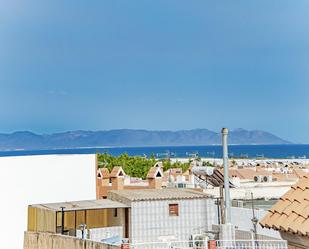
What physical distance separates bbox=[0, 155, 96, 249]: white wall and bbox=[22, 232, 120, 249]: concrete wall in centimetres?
84

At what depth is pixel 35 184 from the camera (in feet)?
81.1

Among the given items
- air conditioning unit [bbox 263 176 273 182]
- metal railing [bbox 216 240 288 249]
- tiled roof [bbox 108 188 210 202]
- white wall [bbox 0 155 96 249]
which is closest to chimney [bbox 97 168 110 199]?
white wall [bbox 0 155 96 249]

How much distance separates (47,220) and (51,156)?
4690 millimetres

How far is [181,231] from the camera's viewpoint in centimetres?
2342

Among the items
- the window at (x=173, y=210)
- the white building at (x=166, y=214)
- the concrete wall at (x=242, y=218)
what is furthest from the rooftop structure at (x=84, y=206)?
the concrete wall at (x=242, y=218)

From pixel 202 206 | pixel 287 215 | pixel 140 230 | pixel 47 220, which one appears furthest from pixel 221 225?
pixel 287 215

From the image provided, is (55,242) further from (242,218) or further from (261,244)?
(242,218)

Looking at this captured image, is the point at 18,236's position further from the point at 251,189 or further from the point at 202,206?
the point at 251,189

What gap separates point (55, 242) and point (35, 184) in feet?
19.3

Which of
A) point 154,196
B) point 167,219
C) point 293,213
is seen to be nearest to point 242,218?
point 167,219

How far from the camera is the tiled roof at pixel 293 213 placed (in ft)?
14.9

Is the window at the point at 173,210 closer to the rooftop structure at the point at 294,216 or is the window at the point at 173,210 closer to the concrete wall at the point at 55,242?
the concrete wall at the point at 55,242

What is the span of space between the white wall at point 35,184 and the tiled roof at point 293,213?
799 inches

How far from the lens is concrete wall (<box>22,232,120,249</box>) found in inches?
645
